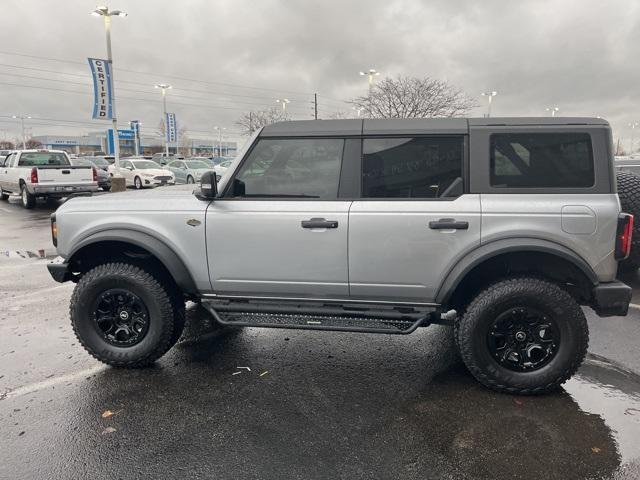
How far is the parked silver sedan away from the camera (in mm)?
24578

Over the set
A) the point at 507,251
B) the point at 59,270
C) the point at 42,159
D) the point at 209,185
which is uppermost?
the point at 42,159

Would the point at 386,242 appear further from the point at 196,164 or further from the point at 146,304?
the point at 196,164

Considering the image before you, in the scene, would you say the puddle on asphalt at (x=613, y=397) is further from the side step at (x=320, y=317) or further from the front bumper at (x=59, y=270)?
the front bumper at (x=59, y=270)

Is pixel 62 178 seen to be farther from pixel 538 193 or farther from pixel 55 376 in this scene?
pixel 538 193

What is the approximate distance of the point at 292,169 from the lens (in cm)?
361

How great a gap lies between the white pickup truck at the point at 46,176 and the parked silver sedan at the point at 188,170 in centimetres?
914

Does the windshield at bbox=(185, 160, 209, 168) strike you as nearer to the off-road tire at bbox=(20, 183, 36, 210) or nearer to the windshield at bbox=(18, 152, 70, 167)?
the windshield at bbox=(18, 152, 70, 167)

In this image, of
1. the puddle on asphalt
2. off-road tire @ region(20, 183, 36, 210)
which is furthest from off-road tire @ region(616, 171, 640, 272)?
off-road tire @ region(20, 183, 36, 210)

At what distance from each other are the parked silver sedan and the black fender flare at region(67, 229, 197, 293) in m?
20.9

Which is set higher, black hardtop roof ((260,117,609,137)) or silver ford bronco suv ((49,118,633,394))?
black hardtop roof ((260,117,609,137))

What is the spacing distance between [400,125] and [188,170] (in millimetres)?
23181

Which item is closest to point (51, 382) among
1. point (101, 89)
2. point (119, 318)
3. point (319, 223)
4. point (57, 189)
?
point (119, 318)

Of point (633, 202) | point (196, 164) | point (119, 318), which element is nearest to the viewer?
point (119, 318)

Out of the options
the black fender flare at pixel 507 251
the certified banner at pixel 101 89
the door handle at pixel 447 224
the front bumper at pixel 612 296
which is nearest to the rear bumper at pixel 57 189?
the certified banner at pixel 101 89
